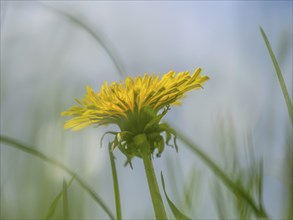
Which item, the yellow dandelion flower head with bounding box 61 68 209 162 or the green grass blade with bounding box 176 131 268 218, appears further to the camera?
the yellow dandelion flower head with bounding box 61 68 209 162

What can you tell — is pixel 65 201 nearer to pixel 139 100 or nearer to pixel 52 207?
pixel 52 207

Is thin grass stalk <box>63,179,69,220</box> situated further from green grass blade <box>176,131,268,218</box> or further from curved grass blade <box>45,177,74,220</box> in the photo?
green grass blade <box>176,131,268,218</box>

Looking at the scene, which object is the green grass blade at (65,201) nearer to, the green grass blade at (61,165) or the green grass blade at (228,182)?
the green grass blade at (61,165)

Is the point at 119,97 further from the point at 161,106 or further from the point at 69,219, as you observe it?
the point at 69,219

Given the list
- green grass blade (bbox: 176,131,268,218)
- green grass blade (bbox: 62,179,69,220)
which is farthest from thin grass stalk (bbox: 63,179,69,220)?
green grass blade (bbox: 176,131,268,218)

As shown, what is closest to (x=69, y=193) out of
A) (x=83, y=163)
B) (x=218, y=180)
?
(x=83, y=163)

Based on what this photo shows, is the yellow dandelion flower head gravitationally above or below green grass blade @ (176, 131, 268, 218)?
above
